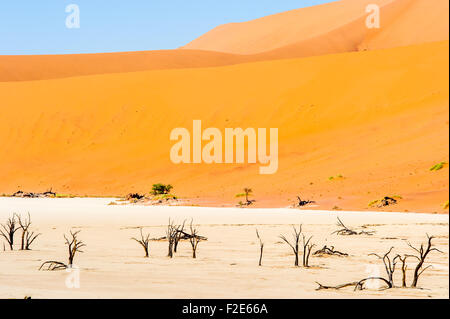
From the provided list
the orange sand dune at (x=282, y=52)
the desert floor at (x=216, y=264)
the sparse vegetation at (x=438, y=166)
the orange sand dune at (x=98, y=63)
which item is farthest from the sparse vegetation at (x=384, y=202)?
the orange sand dune at (x=98, y=63)

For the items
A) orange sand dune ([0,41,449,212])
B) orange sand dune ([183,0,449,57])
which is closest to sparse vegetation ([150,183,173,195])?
orange sand dune ([0,41,449,212])

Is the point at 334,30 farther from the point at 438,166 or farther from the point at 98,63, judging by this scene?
the point at 438,166

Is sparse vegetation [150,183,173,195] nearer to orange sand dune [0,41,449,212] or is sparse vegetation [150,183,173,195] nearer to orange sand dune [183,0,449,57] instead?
orange sand dune [0,41,449,212]

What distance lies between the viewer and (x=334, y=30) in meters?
108

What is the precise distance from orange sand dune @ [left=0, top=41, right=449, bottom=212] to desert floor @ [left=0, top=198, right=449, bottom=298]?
37.5ft

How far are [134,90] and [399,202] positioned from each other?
43.9 metres

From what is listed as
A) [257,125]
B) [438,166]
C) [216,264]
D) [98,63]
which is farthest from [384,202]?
[98,63]

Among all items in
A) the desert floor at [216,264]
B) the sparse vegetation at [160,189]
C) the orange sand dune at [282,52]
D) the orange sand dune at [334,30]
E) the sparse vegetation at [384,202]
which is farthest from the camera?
the orange sand dune at [334,30]

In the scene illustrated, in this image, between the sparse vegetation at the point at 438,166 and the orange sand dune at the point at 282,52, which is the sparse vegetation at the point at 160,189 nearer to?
the sparse vegetation at the point at 438,166

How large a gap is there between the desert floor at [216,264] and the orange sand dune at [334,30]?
4425 centimetres

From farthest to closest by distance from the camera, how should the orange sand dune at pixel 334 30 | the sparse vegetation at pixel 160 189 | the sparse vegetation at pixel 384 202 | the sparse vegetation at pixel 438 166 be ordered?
the orange sand dune at pixel 334 30 → the sparse vegetation at pixel 160 189 → the sparse vegetation at pixel 438 166 → the sparse vegetation at pixel 384 202

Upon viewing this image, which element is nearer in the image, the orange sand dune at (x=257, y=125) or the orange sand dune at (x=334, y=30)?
the orange sand dune at (x=257, y=125)

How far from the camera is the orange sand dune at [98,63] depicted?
87.1m
